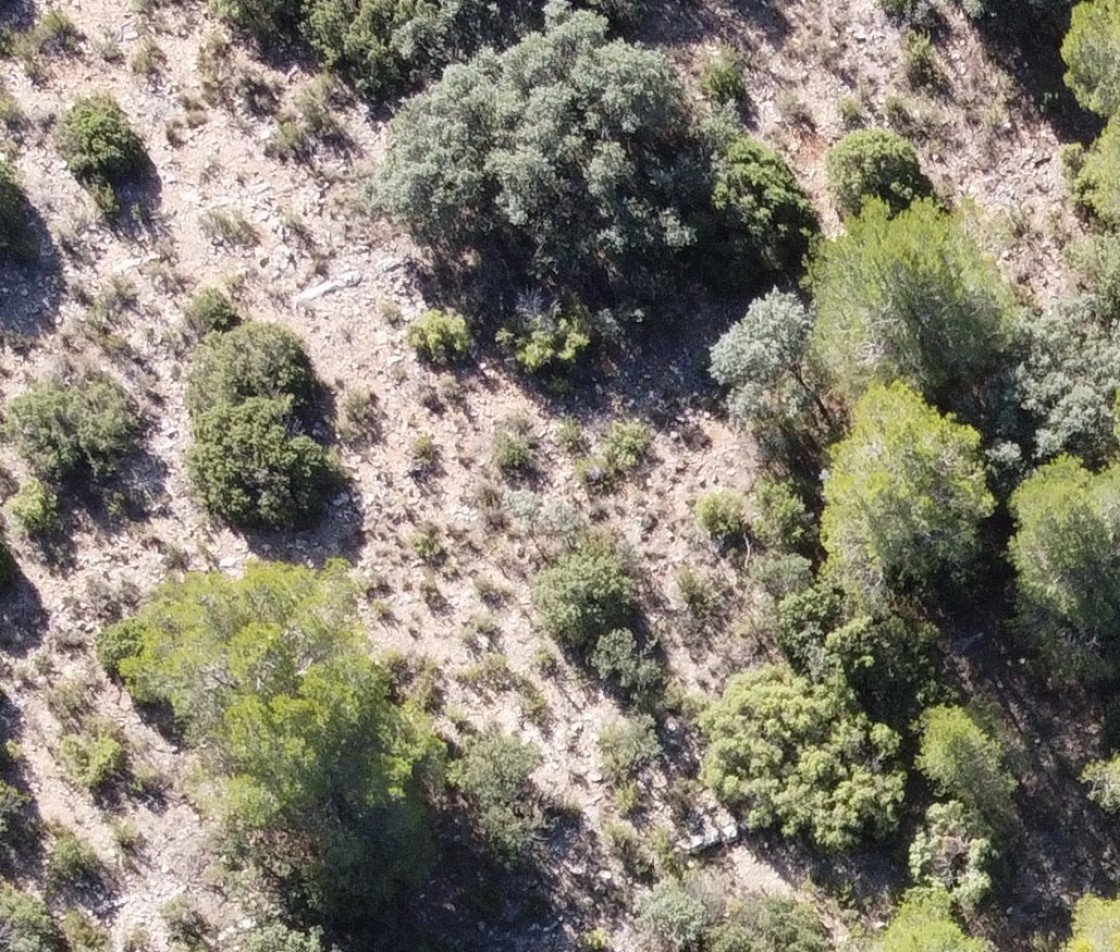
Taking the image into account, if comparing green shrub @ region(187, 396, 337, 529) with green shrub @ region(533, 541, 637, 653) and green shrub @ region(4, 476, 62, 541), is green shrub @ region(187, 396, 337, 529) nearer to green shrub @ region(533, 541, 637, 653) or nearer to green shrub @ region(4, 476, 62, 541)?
green shrub @ region(4, 476, 62, 541)

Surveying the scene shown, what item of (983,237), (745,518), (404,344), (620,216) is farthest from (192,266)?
(983,237)

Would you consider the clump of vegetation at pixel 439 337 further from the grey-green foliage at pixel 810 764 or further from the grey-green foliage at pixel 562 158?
the grey-green foliage at pixel 810 764

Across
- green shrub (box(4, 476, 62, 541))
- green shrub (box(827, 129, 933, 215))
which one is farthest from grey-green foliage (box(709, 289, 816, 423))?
green shrub (box(4, 476, 62, 541))

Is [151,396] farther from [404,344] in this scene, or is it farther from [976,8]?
[976,8]

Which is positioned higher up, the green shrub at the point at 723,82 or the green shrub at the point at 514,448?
the green shrub at the point at 723,82

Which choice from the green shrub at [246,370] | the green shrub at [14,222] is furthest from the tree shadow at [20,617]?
the green shrub at [14,222]

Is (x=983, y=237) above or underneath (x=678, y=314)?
above
